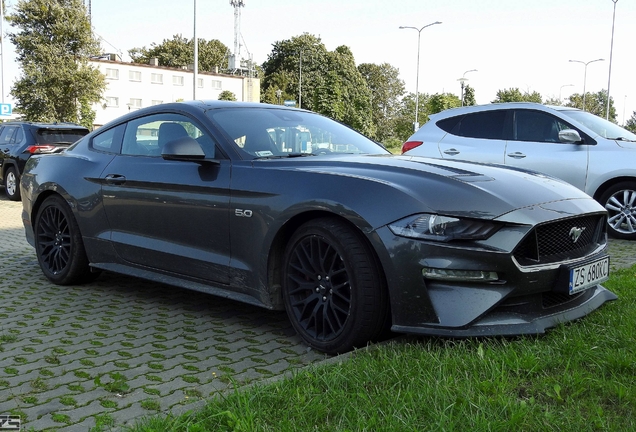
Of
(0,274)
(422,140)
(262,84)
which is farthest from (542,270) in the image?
(262,84)

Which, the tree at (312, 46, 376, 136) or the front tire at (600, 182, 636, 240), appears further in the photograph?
the tree at (312, 46, 376, 136)

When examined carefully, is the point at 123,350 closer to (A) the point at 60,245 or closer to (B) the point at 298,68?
(A) the point at 60,245

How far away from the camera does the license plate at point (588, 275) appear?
378 cm

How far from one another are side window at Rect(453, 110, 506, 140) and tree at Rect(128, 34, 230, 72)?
2967 inches

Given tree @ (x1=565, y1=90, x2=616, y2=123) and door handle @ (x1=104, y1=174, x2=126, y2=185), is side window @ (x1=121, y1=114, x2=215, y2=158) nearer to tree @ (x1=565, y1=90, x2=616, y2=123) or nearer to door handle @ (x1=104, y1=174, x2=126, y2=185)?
door handle @ (x1=104, y1=174, x2=126, y2=185)

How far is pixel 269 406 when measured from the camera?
9.77 ft

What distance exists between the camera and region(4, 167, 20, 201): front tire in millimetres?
15258

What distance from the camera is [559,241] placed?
3836 millimetres

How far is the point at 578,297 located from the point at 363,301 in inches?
51.0

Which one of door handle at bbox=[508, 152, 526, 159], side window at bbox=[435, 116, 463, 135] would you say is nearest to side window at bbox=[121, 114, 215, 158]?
door handle at bbox=[508, 152, 526, 159]

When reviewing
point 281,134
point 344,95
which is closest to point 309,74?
point 344,95

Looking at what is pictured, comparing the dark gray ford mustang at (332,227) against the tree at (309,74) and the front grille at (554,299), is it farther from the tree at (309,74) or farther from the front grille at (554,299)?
the tree at (309,74)

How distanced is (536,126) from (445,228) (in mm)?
6098

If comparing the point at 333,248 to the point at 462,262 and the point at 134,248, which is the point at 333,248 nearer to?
the point at 462,262
